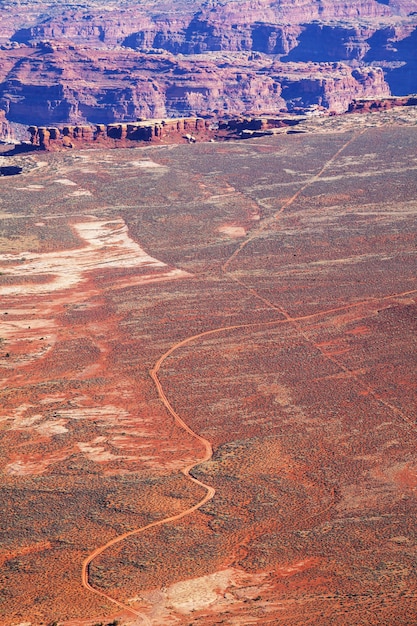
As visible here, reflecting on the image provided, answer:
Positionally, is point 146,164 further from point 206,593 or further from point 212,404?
point 206,593

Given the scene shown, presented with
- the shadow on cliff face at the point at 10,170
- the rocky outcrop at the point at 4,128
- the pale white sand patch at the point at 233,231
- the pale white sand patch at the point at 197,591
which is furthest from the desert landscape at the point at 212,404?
the rocky outcrop at the point at 4,128

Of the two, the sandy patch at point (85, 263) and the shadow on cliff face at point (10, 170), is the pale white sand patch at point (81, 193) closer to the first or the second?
the sandy patch at point (85, 263)

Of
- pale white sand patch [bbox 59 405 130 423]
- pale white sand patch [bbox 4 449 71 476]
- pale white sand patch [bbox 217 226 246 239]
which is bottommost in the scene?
pale white sand patch [bbox 217 226 246 239]

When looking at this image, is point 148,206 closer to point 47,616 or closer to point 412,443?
point 412,443

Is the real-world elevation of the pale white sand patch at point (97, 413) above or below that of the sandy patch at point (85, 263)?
above

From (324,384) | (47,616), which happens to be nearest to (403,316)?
(324,384)

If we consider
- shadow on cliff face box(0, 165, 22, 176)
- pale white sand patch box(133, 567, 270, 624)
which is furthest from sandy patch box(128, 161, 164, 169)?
pale white sand patch box(133, 567, 270, 624)

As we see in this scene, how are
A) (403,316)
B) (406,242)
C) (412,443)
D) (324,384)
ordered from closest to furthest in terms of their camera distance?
(412,443), (324,384), (403,316), (406,242)

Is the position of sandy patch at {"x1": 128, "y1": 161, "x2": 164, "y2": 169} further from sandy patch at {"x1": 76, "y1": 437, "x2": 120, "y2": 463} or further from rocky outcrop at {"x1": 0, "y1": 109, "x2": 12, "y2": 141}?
sandy patch at {"x1": 76, "y1": 437, "x2": 120, "y2": 463}
